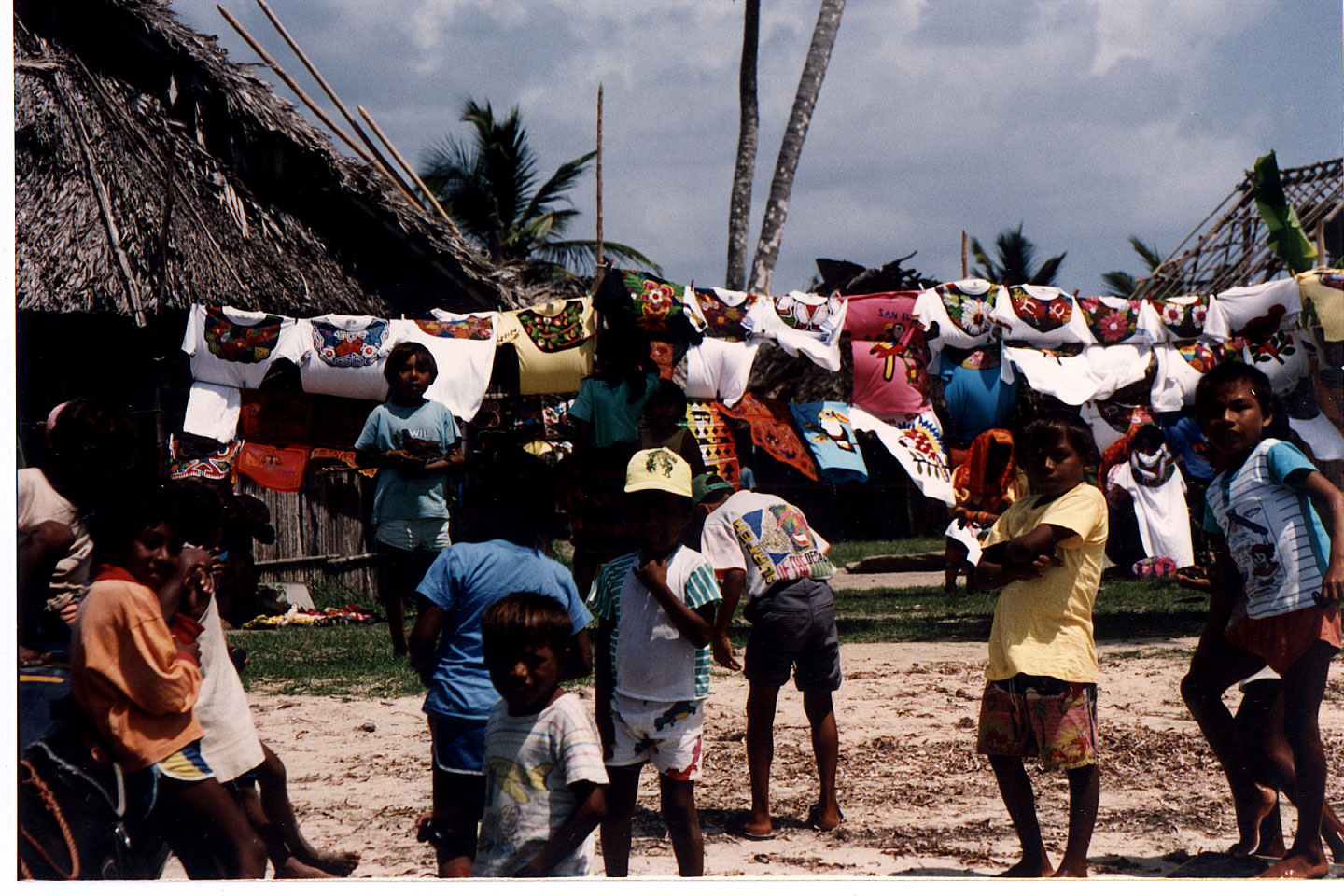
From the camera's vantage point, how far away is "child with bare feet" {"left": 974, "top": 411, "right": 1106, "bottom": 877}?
125 inches

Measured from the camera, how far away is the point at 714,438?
18.6 feet

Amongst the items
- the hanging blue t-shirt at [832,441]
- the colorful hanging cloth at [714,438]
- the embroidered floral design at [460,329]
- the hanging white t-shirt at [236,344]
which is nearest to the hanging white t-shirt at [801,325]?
the hanging blue t-shirt at [832,441]

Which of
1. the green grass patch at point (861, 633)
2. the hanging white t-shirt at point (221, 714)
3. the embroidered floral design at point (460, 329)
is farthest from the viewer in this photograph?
the green grass patch at point (861, 633)

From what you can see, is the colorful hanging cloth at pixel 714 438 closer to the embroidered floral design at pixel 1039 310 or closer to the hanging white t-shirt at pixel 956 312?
the hanging white t-shirt at pixel 956 312

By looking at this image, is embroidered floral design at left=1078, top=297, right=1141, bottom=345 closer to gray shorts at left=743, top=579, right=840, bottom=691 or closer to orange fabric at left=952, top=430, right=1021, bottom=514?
orange fabric at left=952, top=430, right=1021, bottom=514

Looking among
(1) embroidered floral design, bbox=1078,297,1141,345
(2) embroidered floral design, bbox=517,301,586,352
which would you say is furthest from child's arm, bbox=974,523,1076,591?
(1) embroidered floral design, bbox=1078,297,1141,345

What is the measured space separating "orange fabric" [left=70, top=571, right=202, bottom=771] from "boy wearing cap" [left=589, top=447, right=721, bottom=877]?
1.13 meters

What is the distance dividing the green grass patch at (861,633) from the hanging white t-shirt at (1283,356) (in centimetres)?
205

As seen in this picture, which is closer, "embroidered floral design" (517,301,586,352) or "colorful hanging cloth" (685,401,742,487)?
"colorful hanging cloth" (685,401,742,487)

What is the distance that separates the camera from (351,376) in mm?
5652

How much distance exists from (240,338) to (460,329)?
108 centimetres

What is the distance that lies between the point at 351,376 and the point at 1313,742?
4357mm

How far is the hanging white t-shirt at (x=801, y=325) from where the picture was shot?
582 cm
